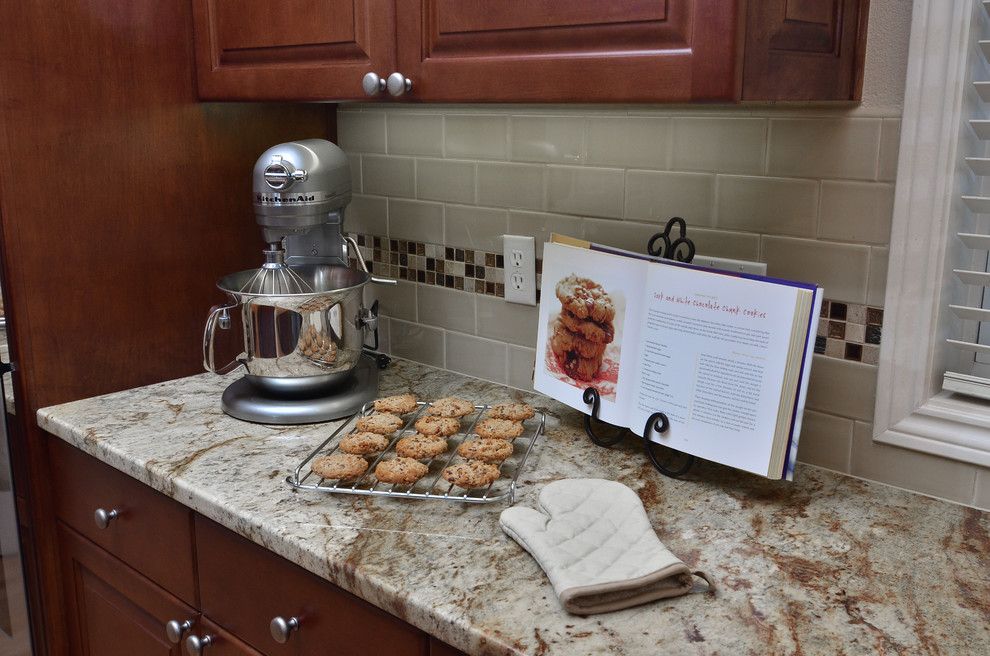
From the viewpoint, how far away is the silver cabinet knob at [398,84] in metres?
1.32

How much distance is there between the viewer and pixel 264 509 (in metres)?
1.22

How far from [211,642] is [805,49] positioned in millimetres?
1155

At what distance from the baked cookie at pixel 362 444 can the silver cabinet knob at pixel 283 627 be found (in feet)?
0.83

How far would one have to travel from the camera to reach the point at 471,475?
123cm

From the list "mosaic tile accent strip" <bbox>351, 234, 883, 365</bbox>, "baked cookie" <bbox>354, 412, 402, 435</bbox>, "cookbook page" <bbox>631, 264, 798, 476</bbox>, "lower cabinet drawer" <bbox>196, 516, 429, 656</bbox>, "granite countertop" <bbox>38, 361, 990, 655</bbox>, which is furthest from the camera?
"baked cookie" <bbox>354, 412, 402, 435</bbox>

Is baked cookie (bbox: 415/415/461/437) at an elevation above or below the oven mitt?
above

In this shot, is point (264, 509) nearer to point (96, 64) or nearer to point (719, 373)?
point (719, 373)

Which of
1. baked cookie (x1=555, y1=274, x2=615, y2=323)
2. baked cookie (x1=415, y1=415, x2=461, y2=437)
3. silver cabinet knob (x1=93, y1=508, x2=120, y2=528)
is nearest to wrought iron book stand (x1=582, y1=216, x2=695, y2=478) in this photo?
baked cookie (x1=555, y1=274, x2=615, y2=323)

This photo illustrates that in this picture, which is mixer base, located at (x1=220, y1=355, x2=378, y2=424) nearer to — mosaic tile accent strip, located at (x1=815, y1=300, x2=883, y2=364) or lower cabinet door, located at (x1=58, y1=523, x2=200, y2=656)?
lower cabinet door, located at (x1=58, y1=523, x2=200, y2=656)

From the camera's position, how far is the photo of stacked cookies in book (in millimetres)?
1397

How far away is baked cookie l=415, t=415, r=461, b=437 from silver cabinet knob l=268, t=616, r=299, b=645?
34 centimetres

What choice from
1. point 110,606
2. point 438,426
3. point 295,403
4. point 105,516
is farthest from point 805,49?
point 110,606

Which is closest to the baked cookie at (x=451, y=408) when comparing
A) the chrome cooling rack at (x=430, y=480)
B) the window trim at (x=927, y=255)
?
the chrome cooling rack at (x=430, y=480)

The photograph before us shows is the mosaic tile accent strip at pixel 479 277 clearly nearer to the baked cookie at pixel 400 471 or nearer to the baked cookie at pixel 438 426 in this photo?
the baked cookie at pixel 438 426
